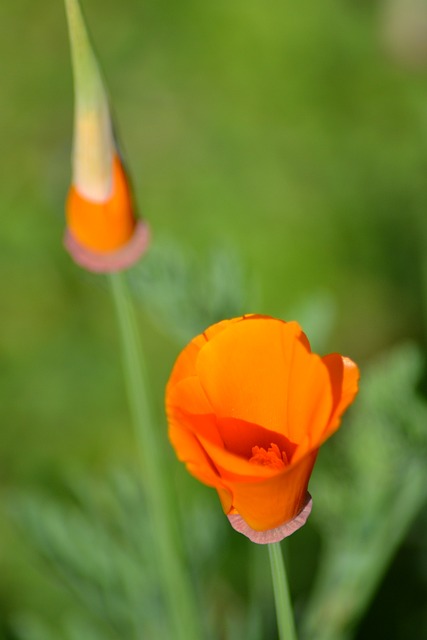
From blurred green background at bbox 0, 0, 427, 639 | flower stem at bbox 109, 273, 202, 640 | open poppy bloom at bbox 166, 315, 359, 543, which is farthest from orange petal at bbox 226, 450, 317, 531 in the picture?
blurred green background at bbox 0, 0, 427, 639

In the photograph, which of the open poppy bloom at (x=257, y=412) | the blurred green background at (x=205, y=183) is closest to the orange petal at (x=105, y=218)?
the open poppy bloom at (x=257, y=412)

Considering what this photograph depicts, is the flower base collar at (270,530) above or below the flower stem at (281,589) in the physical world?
above

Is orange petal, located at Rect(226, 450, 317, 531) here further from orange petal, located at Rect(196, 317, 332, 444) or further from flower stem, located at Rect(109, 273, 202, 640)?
flower stem, located at Rect(109, 273, 202, 640)

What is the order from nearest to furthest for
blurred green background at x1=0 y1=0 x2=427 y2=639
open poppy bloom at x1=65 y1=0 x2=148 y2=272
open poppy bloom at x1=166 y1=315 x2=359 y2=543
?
open poppy bloom at x1=166 y1=315 x2=359 y2=543 < open poppy bloom at x1=65 y1=0 x2=148 y2=272 < blurred green background at x1=0 y1=0 x2=427 y2=639

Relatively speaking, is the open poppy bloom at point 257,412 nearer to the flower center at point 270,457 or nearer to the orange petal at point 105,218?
the flower center at point 270,457

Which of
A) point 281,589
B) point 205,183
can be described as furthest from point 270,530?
point 205,183

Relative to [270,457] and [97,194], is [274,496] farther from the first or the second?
[97,194]

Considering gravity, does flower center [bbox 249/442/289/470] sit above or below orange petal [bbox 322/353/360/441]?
below
